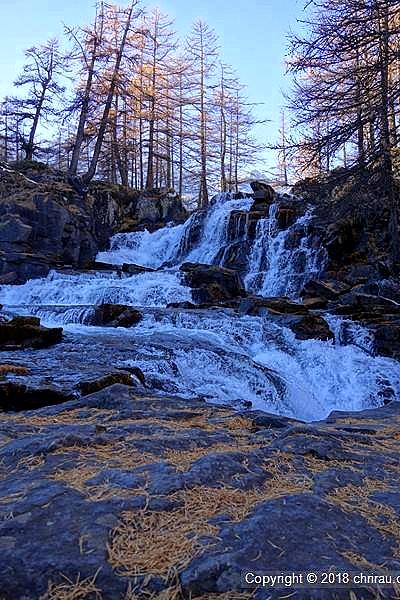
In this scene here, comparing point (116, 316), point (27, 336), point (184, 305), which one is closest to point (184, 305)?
point (184, 305)

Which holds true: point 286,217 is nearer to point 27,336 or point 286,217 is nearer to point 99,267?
point 99,267

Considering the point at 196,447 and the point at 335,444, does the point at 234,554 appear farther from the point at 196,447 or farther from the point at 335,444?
the point at 335,444

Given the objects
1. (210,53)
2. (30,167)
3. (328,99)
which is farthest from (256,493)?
(210,53)

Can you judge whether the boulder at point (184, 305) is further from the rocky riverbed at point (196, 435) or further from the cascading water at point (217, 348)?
the cascading water at point (217, 348)

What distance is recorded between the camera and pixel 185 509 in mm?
2176

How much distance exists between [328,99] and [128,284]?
8844 millimetres

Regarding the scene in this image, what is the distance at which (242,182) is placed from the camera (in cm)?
4019

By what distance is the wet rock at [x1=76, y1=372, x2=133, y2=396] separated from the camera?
5.92 m

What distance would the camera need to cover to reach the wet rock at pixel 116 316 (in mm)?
11805

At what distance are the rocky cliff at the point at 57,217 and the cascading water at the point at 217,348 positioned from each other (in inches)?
79.5

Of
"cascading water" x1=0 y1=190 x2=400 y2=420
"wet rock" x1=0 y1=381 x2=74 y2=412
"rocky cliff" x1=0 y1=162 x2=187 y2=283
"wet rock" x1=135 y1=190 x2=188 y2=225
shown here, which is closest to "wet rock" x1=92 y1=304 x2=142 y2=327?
"cascading water" x1=0 y1=190 x2=400 y2=420

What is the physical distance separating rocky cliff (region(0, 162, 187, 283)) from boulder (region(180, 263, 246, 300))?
6193mm

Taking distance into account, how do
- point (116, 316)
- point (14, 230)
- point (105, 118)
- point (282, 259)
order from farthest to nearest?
point (105, 118), point (14, 230), point (282, 259), point (116, 316)

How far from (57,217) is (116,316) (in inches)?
424
